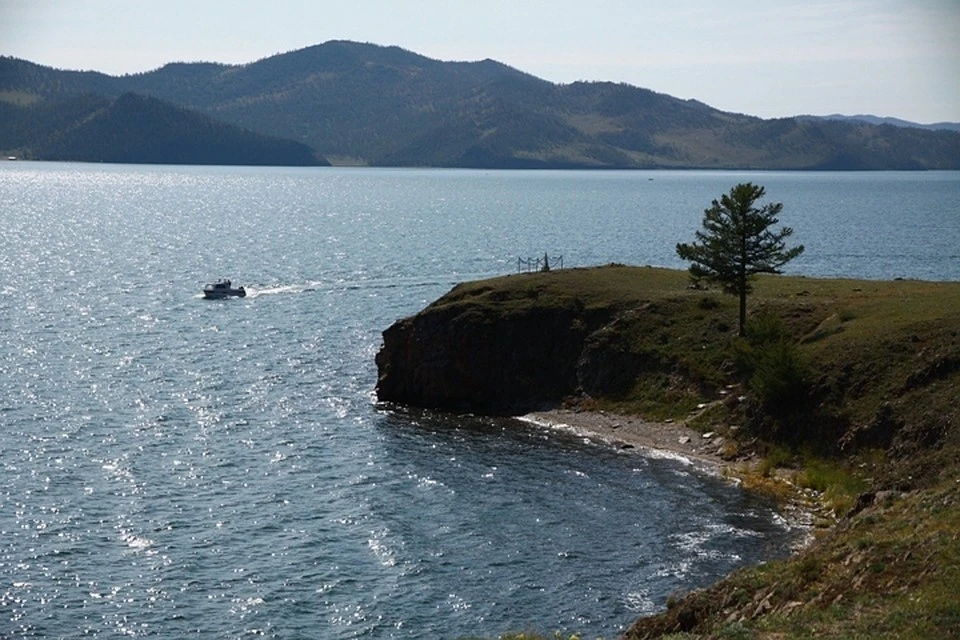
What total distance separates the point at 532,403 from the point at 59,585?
40.4 meters

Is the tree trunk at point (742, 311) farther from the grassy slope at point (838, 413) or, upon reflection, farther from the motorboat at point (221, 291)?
the motorboat at point (221, 291)

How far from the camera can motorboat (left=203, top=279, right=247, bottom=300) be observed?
126 m

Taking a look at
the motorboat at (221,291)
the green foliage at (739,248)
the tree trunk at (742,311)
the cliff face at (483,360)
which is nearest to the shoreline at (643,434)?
the cliff face at (483,360)

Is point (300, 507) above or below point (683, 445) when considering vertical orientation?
below

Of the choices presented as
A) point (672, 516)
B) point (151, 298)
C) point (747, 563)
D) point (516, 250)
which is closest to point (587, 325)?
point (672, 516)

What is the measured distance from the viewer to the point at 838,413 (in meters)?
63.8

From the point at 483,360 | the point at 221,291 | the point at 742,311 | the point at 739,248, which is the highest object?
the point at 739,248

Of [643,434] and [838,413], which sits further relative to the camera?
[643,434]

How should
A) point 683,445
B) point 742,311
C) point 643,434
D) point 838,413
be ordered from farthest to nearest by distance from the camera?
point 742,311 < point 643,434 < point 683,445 < point 838,413

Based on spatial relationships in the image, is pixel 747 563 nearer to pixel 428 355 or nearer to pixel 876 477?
pixel 876 477

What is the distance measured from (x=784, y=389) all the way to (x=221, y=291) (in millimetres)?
75726

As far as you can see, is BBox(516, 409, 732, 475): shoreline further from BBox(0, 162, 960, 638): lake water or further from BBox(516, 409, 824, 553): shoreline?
BBox(0, 162, 960, 638): lake water

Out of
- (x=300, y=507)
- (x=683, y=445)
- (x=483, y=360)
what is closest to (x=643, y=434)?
(x=683, y=445)

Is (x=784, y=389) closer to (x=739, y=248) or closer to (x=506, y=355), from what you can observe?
(x=739, y=248)
